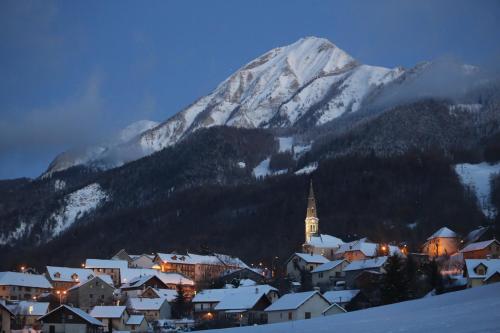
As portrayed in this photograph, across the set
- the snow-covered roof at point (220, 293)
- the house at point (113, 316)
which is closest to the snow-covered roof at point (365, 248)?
the snow-covered roof at point (220, 293)

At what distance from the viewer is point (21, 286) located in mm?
130000

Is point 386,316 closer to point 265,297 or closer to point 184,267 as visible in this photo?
point 265,297

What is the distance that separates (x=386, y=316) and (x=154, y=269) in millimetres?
92505

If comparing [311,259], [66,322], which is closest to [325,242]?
[311,259]

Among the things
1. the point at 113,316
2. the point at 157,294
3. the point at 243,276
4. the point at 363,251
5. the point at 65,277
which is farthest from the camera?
the point at 65,277

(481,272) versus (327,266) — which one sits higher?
(327,266)

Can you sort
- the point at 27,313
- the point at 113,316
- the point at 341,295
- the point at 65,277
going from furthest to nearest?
the point at 65,277 → the point at 27,313 → the point at 341,295 → the point at 113,316

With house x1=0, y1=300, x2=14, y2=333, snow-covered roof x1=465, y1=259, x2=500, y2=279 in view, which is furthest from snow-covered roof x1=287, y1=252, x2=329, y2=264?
house x1=0, y1=300, x2=14, y2=333

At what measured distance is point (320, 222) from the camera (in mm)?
199000

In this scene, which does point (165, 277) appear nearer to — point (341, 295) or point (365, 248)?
point (365, 248)

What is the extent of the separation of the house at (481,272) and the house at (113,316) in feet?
128

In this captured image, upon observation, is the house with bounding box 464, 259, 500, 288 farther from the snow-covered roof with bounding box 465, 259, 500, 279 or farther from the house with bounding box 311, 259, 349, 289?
the house with bounding box 311, 259, 349, 289

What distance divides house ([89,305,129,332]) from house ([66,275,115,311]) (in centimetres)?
1873

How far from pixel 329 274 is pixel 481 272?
32.7 m
